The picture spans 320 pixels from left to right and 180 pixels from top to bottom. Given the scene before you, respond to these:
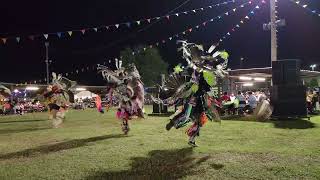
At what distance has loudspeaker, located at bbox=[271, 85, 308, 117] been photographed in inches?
721

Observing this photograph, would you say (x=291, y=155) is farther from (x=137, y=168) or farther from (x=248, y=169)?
(x=137, y=168)

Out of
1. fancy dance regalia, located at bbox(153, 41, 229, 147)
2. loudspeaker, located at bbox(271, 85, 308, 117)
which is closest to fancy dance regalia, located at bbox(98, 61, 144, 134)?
fancy dance regalia, located at bbox(153, 41, 229, 147)

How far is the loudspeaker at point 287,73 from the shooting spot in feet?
61.8

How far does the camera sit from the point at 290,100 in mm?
18469

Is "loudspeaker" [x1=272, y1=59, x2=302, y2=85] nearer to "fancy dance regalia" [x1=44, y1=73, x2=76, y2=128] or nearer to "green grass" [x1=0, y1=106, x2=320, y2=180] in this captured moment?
"green grass" [x1=0, y1=106, x2=320, y2=180]

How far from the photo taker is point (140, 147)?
459 inches

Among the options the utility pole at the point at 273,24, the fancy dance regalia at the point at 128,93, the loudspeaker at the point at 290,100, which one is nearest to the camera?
the fancy dance regalia at the point at 128,93

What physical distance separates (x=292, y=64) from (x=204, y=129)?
20.4 feet

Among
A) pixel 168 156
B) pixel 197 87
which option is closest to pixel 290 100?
pixel 197 87

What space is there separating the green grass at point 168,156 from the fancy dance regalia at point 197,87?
0.87 m

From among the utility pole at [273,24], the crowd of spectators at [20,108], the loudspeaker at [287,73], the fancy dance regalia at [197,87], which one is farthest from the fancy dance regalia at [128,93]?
the crowd of spectators at [20,108]

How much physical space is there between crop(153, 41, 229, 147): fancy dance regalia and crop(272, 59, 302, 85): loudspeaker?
878cm

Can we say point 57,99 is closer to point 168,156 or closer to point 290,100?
point 168,156

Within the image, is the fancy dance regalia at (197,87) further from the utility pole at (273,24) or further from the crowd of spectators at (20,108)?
the crowd of spectators at (20,108)
